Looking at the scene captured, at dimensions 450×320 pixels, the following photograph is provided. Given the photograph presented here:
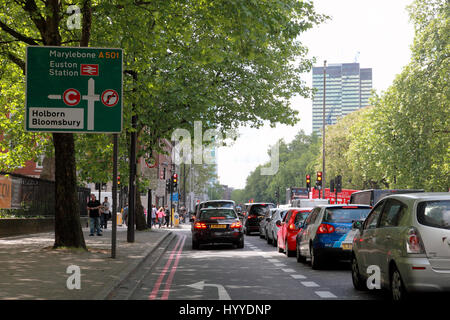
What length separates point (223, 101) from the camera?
104ft

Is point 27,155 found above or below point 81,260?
above

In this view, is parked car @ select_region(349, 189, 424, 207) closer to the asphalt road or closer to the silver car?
the asphalt road

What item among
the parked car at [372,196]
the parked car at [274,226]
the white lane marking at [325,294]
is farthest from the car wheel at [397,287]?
the parked car at [372,196]

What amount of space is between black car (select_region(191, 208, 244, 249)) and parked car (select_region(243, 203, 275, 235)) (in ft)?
42.9

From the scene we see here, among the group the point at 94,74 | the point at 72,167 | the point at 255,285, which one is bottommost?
the point at 255,285

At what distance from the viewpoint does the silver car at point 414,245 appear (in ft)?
28.4

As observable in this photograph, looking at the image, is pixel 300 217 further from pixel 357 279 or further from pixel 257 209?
pixel 257 209

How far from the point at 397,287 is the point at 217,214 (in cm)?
1520

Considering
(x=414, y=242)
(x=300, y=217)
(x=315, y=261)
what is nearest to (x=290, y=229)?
(x=300, y=217)

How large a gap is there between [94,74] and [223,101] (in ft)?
50.1

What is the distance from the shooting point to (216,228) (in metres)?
23.8

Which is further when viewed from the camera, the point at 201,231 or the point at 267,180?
the point at 267,180

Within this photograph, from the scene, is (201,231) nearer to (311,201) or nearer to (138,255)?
(138,255)
